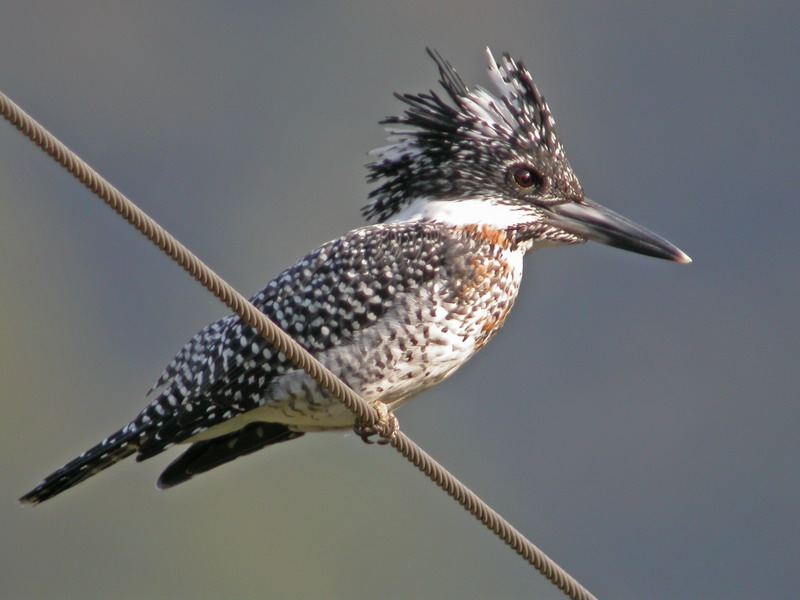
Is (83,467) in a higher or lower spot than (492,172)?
lower

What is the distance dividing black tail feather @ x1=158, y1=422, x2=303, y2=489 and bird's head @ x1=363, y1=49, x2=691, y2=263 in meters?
0.85

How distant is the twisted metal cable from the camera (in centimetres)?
407

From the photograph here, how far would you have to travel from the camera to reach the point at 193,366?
592 cm

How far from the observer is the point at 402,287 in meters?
5.64

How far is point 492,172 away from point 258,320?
189 centimetres

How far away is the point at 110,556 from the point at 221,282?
2214 centimetres

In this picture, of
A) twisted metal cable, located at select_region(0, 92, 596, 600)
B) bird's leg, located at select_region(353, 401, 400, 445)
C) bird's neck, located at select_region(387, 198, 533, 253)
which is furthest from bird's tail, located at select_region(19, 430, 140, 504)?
bird's neck, located at select_region(387, 198, 533, 253)

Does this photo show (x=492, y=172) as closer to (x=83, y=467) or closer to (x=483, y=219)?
(x=483, y=219)

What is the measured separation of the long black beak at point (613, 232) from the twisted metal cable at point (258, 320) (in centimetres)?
125

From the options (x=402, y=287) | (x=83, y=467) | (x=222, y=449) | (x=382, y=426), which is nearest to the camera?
(x=382, y=426)

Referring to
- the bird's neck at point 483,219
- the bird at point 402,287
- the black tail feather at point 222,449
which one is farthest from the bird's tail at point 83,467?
the bird's neck at point 483,219

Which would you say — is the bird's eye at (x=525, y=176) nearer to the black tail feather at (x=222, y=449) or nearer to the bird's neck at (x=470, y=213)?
the bird's neck at (x=470, y=213)

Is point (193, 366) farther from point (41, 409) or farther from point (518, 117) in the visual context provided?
point (41, 409)

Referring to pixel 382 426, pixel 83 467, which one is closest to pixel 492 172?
pixel 382 426
